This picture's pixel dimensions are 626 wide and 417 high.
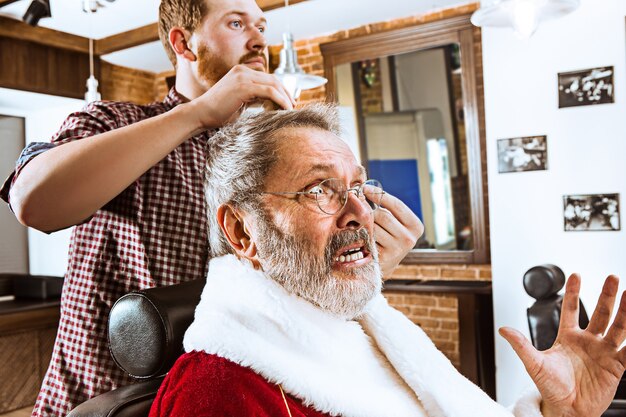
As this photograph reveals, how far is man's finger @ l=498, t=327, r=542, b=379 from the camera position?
1394mm

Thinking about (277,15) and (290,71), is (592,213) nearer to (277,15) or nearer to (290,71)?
(290,71)

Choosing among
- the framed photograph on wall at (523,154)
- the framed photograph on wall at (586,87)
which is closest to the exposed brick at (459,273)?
the framed photograph on wall at (523,154)

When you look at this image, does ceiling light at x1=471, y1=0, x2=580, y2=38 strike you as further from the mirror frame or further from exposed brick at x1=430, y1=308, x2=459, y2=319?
exposed brick at x1=430, y1=308, x2=459, y2=319

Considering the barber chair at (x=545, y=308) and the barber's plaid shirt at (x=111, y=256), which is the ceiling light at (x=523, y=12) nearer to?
the barber chair at (x=545, y=308)

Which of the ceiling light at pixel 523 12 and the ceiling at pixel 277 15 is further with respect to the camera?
the ceiling at pixel 277 15

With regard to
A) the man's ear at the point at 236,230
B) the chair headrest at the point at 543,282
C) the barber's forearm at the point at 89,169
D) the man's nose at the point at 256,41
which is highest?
the man's nose at the point at 256,41

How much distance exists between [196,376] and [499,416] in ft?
2.23

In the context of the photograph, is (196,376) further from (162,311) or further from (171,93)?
(171,93)

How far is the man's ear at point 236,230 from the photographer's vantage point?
1.38 metres

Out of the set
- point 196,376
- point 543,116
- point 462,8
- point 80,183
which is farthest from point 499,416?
point 462,8

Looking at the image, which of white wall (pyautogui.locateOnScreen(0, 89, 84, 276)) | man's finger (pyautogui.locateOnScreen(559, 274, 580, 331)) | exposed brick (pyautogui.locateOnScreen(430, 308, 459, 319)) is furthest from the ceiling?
man's finger (pyautogui.locateOnScreen(559, 274, 580, 331))

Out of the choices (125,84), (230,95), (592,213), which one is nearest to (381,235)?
(230,95)

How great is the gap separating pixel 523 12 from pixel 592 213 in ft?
5.47

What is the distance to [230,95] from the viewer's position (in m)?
1.23
